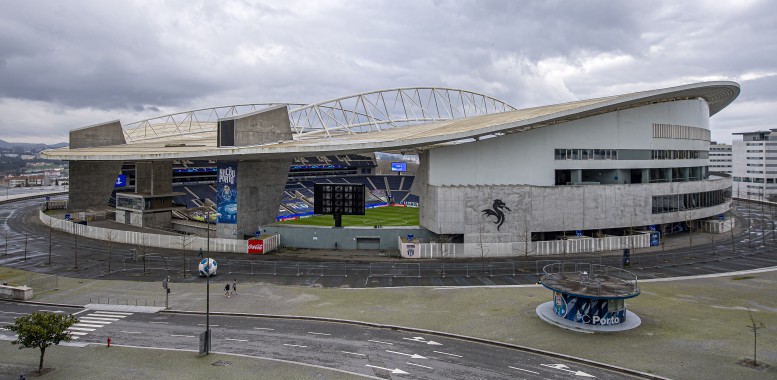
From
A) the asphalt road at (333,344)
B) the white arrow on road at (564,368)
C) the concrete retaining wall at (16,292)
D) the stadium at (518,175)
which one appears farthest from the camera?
the stadium at (518,175)

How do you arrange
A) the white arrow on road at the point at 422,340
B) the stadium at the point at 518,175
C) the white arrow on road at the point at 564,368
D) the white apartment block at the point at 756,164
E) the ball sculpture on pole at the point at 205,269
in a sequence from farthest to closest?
the white apartment block at the point at 756,164, the stadium at the point at 518,175, the ball sculpture on pole at the point at 205,269, the white arrow on road at the point at 422,340, the white arrow on road at the point at 564,368

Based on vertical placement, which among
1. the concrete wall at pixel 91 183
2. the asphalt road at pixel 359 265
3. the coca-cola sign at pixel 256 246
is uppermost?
the concrete wall at pixel 91 183

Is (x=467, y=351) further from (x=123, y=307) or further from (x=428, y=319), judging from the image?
(x=123, y=307)

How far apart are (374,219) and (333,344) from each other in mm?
58225

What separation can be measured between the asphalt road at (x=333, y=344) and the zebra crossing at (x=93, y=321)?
0.06 m

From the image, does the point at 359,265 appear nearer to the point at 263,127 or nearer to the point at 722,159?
the point at 263,127

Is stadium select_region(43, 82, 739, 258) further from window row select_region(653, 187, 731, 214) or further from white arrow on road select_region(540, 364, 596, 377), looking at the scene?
white arrow on road select_region(540, 364, 596, 377)

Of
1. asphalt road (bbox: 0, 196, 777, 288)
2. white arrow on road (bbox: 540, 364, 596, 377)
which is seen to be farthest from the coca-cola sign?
white arrow on road (bbox: 540, 364, 596, 377)

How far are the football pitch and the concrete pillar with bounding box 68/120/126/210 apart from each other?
120 feet

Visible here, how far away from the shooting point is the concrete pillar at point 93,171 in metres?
83.3

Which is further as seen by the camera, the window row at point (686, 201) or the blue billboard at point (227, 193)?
the window row at point (686, 201)

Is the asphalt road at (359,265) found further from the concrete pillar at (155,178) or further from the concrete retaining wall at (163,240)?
the concrete pillar at (155,178)

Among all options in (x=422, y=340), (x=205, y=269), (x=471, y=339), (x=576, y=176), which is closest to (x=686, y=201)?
(x=576, y=176)

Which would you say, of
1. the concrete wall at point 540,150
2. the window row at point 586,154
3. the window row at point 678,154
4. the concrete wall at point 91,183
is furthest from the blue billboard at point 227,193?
the window row at point 678,154
